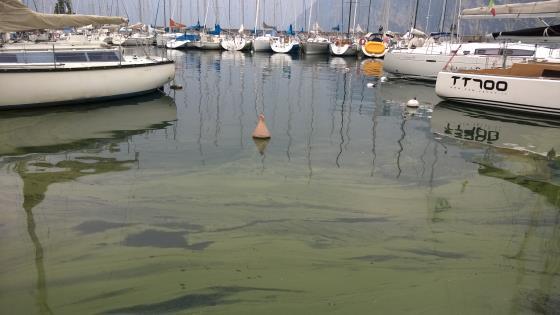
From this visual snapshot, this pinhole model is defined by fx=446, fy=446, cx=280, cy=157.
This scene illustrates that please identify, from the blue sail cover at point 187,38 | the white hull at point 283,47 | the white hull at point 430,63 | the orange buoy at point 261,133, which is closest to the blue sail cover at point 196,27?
the blue sail cover at point 187,38

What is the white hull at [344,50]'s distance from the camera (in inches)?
2132

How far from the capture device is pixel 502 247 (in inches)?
249

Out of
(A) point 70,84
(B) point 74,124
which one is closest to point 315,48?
(A) point 70,84

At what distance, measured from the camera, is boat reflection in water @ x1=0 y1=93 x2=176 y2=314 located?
7.75m

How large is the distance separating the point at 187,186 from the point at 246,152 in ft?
8.90

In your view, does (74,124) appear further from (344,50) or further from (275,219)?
(344,50)

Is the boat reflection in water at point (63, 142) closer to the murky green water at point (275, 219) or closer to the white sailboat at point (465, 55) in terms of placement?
the murky green water at point (275, 219)

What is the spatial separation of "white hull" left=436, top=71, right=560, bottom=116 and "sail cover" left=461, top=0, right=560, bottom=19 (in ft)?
8.79

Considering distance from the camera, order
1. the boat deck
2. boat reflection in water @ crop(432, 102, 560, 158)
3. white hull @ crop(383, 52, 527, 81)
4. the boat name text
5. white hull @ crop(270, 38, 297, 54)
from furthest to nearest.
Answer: white hull @ crop(270, 38, 297, 54) → white hull @ crop(383, 52, 527, 81) → the boat name text → the boat deck → boat reflection in water @ crop(432, 102, 560, 158)

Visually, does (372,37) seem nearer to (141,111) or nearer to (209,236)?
(141,111)

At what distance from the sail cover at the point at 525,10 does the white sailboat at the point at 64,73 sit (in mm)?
Result: 15162

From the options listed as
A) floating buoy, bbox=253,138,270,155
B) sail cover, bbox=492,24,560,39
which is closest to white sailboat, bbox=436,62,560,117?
sail cover, bbox=492,24,560,39

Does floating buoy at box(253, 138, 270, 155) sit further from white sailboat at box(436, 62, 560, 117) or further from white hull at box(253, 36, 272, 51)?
white hull at box(253, 36, 272, 51)

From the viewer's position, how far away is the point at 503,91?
54.4ft
